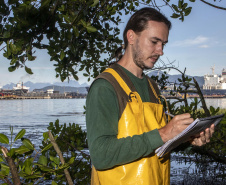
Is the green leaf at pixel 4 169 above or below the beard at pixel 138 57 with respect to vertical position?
below

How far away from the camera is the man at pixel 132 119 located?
5.56ft

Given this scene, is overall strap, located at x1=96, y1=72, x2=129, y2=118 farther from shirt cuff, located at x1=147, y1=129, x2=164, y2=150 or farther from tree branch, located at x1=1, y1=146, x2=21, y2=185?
tree branch, located at x1=1, y1=146, x2=21, y2=185

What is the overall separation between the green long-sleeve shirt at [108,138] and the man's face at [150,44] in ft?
1.31

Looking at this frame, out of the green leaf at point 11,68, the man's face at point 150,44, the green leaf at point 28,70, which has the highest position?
the man's face at point 150,44

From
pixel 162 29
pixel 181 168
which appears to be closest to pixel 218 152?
pixel 162 29

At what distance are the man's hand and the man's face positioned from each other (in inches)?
22.8

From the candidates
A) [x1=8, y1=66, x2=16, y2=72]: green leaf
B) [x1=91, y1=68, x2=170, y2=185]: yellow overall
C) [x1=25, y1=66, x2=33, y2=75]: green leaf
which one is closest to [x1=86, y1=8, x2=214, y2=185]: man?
[x1=91, y1=68, x2=170, y2=185]: yellow overall

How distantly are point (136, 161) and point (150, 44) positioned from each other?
0.77 metres

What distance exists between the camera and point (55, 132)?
4.17 m

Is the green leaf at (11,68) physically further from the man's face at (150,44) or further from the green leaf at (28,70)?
the man's face at (150,44)

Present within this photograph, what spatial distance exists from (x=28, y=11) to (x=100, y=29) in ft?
7.54

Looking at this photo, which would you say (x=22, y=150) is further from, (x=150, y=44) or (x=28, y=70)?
(x=28, y=70)

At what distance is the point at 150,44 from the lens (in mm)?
2039

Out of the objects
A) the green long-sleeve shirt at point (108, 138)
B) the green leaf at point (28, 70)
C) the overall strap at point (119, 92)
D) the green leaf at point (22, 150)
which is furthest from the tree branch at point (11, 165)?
the green leaf at point (28, 70)
